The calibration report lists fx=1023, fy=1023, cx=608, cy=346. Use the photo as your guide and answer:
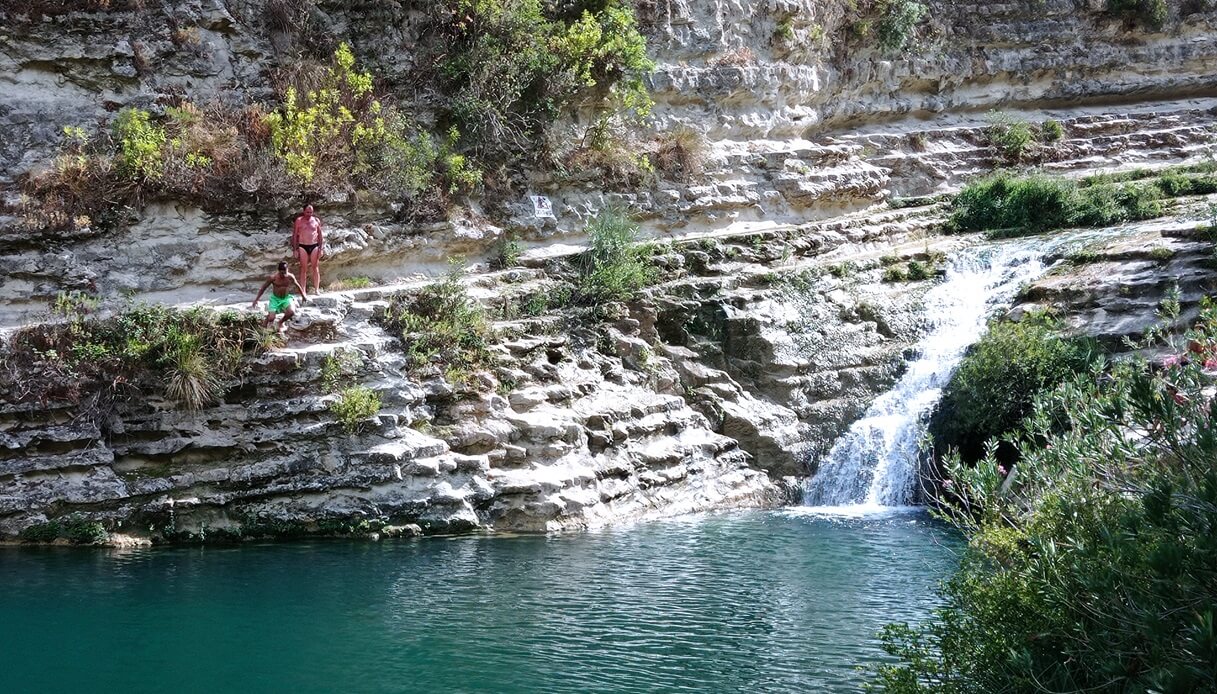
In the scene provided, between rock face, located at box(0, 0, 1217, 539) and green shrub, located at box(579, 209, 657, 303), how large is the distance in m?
0.45

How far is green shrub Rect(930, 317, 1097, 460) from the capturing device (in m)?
17.7

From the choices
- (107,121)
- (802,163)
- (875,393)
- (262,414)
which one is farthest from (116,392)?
(802,163)

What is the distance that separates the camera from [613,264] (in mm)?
20594

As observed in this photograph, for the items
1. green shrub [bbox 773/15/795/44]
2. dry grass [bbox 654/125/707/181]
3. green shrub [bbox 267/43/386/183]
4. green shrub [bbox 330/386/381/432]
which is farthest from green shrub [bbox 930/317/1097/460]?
green shrub [bbox 267/43/386/183]

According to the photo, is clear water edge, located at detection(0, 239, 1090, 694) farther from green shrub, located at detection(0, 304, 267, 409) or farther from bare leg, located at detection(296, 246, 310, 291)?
bare leg, located at detection(296, 246, 310, 291)

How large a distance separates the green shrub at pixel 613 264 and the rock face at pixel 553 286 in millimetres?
455

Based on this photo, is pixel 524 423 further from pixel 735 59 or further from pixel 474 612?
pixel 735 59

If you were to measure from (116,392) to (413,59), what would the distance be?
32.6 ft

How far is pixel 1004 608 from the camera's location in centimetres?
646

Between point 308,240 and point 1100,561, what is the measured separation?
15.1 meters

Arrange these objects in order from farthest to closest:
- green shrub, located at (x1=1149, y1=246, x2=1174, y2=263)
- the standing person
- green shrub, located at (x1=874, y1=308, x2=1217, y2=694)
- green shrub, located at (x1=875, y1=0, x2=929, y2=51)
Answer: green shrub, located at (x1=875, y1=0, x2=929, y2=51), green shrub, located at (x1=1149, y1=246, x2=1174, y2=263), the standing person, green shrub, located at (x1=874, y1=308, x2=1217, y2=694)

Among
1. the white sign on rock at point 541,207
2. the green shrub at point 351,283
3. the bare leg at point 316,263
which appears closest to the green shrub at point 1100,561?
the bare leg at point 316,263

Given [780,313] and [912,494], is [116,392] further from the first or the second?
[912,494]

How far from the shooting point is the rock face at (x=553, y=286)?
15953mm
